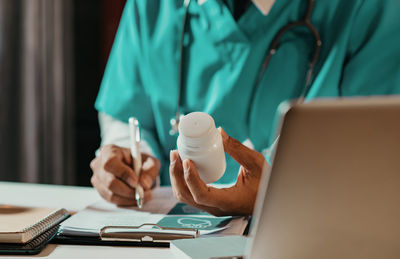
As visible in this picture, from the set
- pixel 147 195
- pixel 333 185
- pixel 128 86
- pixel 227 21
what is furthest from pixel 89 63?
pixel 333 185

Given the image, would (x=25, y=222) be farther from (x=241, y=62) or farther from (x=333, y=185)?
(x=241, y=62)

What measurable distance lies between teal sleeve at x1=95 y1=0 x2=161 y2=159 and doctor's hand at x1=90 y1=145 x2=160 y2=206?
0.28m

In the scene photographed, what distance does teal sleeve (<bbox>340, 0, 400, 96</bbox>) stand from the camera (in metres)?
0.90

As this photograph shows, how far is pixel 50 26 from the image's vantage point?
1.98 metres

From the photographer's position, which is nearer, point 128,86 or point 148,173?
point 148,173

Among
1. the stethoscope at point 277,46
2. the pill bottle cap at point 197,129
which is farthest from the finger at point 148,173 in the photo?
the pill bottle cap at point 197,129

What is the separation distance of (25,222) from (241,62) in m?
0.59

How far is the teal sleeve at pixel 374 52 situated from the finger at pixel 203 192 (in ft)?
1.78

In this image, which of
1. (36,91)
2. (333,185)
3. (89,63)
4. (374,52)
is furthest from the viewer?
(89,63)

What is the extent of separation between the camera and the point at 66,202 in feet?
2.52

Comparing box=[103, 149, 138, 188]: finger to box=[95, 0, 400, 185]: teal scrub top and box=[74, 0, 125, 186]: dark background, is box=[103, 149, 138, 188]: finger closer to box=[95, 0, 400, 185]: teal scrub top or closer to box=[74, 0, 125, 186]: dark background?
box=[95, 0, 400, 185]: teal scrub top

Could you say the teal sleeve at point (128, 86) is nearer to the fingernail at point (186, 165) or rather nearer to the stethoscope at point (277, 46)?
the stethoscope at point (277, 46)

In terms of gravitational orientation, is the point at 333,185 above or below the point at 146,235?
above

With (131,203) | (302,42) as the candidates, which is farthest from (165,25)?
(131,203)
